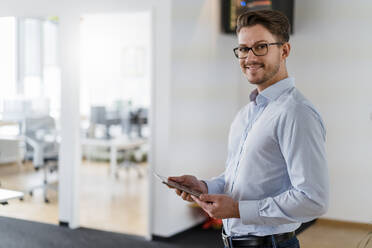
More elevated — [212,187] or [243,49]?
[243,49]

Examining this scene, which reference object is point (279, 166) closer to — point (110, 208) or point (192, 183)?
point (192, 183)

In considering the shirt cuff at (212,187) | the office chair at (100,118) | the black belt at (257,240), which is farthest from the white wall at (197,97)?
the office chair at (100,118)

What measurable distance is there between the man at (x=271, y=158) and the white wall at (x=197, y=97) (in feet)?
9.08

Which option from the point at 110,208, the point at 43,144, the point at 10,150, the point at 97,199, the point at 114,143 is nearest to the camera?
the point at 10,150

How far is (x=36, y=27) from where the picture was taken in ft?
12.0

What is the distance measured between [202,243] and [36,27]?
234cm

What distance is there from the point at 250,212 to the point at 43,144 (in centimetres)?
310

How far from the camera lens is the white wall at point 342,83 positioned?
4793 mm

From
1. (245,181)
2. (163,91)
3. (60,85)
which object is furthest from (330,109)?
(245,181)

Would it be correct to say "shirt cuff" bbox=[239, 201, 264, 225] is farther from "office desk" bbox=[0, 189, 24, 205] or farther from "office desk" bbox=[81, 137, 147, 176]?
"office desk" bbox=[81, 137, 147, 176]

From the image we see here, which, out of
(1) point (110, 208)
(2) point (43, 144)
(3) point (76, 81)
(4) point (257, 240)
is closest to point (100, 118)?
(1) point (110, 208)

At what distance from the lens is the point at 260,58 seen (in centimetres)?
143

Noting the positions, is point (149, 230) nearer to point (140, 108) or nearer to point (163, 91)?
point (163, 91)

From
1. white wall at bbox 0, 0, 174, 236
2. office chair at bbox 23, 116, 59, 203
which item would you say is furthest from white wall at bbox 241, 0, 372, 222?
office chair at bbox 23, 116, 59, 203
